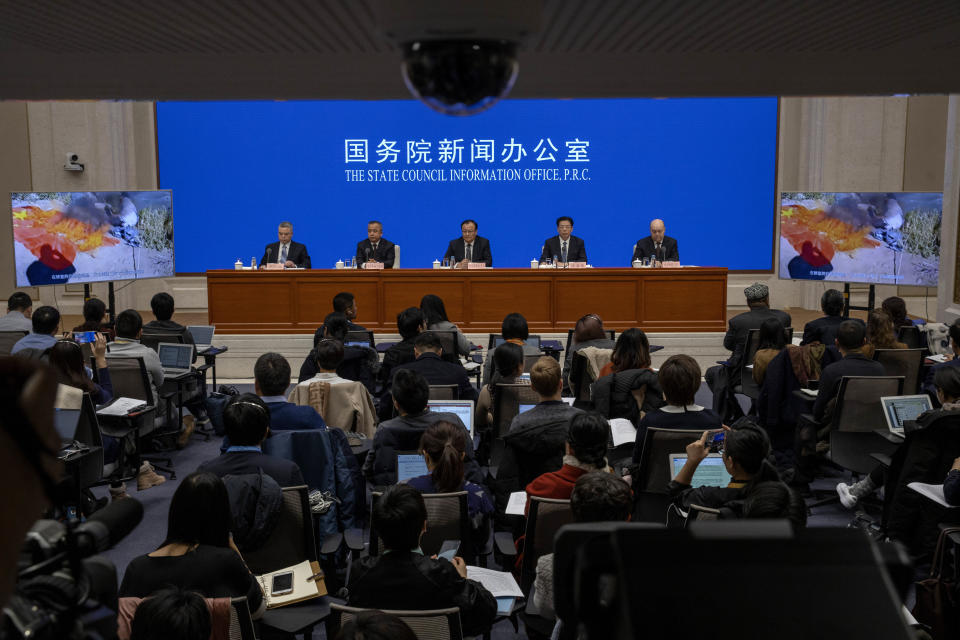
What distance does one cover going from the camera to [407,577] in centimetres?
244

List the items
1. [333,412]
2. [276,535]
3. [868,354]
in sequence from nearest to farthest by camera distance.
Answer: [276,535], [333,412], [868,354]

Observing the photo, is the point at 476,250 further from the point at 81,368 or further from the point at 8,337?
the point at 81,368

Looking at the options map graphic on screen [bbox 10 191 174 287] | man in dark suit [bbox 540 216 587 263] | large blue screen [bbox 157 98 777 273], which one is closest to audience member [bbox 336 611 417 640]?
map graphic on screen [bbox 10 191 174 287]

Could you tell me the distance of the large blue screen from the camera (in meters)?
12.2

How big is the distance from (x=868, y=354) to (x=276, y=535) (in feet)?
14.4

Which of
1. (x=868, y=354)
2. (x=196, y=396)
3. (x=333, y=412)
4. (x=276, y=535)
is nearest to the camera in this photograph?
(x=276, y=535)

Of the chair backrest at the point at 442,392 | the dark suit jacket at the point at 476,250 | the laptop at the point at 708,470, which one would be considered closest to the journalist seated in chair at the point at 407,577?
the laptop at the point at 708,470

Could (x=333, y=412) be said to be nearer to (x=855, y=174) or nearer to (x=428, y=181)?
(x=428, y=181)

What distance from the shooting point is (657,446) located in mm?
3789

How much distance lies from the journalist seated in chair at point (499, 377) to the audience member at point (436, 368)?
15 centimetres

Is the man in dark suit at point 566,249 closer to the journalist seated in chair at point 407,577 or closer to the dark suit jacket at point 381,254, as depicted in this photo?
the dark suit jacket at point 381,254

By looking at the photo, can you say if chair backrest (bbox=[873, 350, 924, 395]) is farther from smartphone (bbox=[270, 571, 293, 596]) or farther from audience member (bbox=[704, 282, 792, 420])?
smartphone (bbox=[270, 571, 293, 596])

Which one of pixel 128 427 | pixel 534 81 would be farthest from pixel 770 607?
pixel 128 427

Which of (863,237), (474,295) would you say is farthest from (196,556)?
(863,237)
